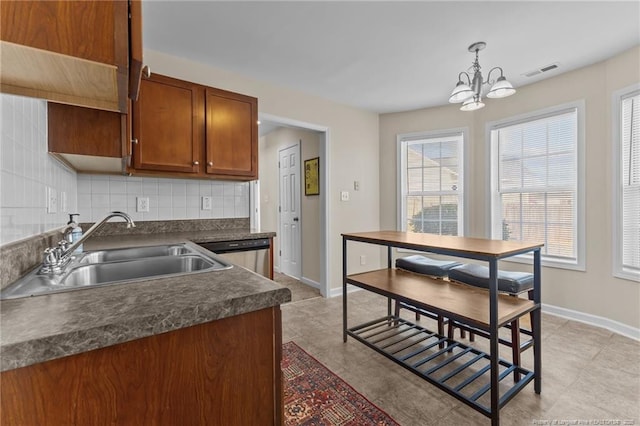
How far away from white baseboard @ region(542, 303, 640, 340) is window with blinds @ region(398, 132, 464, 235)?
1.23 meters

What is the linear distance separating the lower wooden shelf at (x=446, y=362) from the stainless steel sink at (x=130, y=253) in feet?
4.91

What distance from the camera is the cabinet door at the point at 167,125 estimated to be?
7.09 ft

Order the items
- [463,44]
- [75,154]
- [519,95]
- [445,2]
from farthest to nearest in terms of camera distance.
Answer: [519,95] < [463,44] < [445,2] < [75,154]

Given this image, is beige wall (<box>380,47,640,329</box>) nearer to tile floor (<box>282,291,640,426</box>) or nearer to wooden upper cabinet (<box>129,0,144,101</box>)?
tile floor (<box>282,291,640,426</box>)

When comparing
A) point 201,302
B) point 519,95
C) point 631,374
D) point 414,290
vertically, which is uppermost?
point 519,95

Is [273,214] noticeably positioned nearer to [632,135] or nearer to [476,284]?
[476,284]

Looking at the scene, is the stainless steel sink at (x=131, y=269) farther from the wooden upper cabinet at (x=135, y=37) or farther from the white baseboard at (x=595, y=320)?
the white baseboard at (x=595, y=320)

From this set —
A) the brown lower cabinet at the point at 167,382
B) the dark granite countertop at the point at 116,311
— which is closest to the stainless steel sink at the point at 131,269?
the dark granite countertop at the point at 116,311

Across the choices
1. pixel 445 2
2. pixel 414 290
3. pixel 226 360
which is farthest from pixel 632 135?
pixel 226 360

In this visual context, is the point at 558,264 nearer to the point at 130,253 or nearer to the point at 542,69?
the point at 542,69

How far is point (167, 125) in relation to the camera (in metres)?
2.28

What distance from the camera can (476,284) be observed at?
2.04 meters

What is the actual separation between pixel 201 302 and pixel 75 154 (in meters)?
1.26

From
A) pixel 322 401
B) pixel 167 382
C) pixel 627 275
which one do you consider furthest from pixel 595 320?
pixel 167 382
